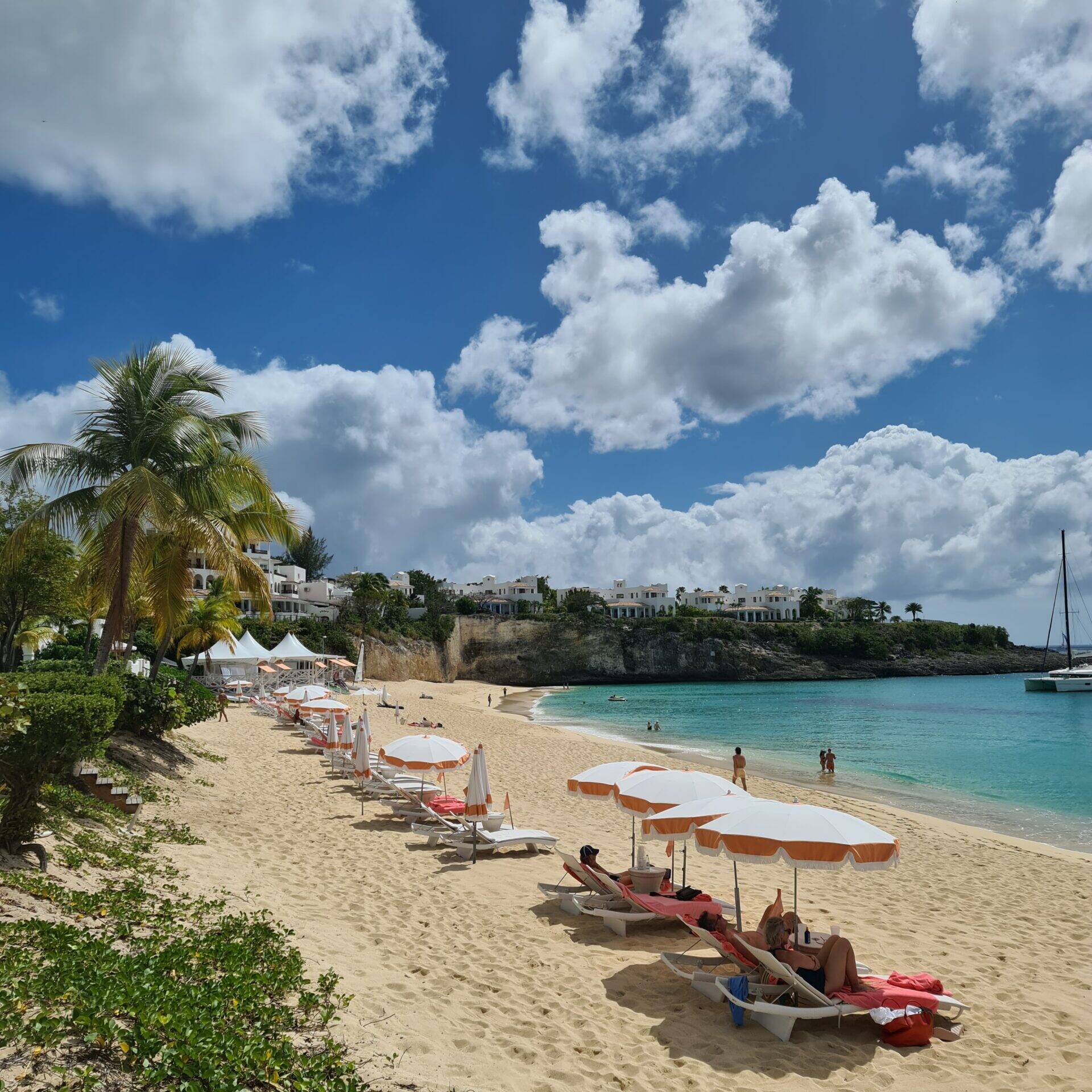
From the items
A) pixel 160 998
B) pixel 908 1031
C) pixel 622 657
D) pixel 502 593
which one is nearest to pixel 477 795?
pixel 908 1031

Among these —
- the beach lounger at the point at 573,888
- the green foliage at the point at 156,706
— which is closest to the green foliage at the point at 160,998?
the beach lounger at the point at 573,888

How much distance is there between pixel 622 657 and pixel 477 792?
7859 centimetres

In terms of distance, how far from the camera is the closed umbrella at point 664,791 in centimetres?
791

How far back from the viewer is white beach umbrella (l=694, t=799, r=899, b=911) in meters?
5.77

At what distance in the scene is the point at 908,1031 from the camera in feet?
18.6

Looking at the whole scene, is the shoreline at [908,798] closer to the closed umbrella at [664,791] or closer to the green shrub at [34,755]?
the closed umbrella at [664,791]

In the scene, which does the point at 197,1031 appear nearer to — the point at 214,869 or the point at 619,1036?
the point at 619,1036

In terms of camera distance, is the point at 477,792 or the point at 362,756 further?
the point at 362,756

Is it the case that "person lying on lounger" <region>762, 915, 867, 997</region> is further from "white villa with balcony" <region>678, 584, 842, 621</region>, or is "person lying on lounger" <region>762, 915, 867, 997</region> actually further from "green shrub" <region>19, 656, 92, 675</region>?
"white villa with balcony" <region>678, 584, 842, 621</region>

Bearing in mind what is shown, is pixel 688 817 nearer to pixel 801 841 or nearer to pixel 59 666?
pixel 801 841

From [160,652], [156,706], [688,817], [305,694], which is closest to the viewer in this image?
[688,817]

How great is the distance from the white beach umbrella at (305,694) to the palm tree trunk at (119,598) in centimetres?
1129

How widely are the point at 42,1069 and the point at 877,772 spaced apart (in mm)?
25532

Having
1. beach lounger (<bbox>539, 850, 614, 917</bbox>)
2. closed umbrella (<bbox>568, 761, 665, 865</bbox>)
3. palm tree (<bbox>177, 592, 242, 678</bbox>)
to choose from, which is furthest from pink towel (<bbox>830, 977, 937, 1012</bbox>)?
palm tree (<bbox>177, 592, 242, 678</bbox>)
